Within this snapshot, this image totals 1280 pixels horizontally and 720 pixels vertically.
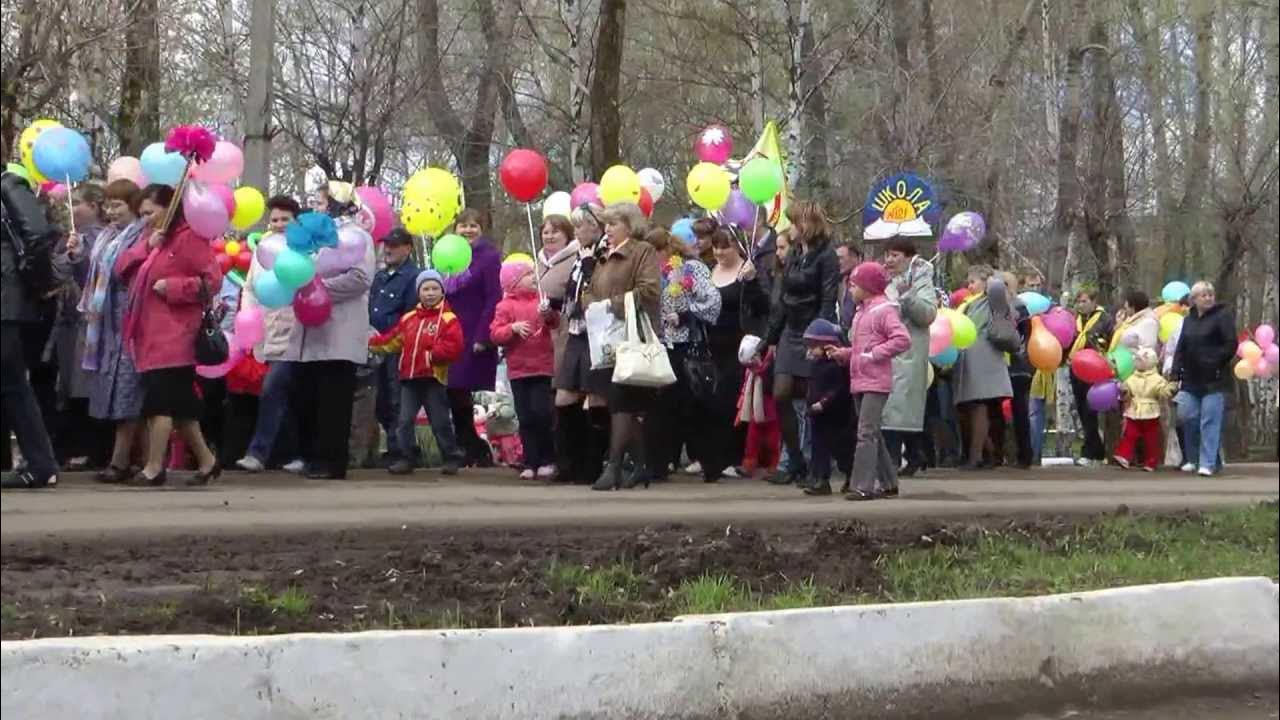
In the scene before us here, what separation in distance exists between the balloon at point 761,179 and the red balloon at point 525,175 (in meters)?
1.57

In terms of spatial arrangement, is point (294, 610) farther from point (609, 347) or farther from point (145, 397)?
point (609, 347)

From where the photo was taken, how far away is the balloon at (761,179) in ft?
42.0

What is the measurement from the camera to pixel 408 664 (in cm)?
584

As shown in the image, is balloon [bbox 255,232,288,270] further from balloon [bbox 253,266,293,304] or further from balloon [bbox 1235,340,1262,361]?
balloon [bbox 1235,340,1262,361]

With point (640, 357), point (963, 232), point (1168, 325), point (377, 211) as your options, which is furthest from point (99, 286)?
point (1168, 325)

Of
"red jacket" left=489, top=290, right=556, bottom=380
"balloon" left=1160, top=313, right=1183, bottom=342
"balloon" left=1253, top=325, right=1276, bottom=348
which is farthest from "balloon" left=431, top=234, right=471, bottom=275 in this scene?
"balloon" left=1253, top=325, right=1276, bottom=348

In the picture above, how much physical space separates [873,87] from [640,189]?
1337 cm

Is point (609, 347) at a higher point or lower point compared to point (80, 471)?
higher

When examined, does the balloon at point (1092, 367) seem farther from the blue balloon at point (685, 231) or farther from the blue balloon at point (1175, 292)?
the blue balloon at point (685, 231)

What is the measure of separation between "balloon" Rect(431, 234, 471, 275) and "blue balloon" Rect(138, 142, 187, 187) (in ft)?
7.82

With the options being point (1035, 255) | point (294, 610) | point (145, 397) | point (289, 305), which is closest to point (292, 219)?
point (289, 305)

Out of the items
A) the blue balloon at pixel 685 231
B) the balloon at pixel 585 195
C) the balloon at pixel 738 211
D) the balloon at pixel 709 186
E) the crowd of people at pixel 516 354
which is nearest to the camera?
the crowd of people at pixel 516 354

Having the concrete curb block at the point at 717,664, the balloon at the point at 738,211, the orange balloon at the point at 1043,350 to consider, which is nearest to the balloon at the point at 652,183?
the balloon at the point at 738,211

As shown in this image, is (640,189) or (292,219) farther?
(640,189)
